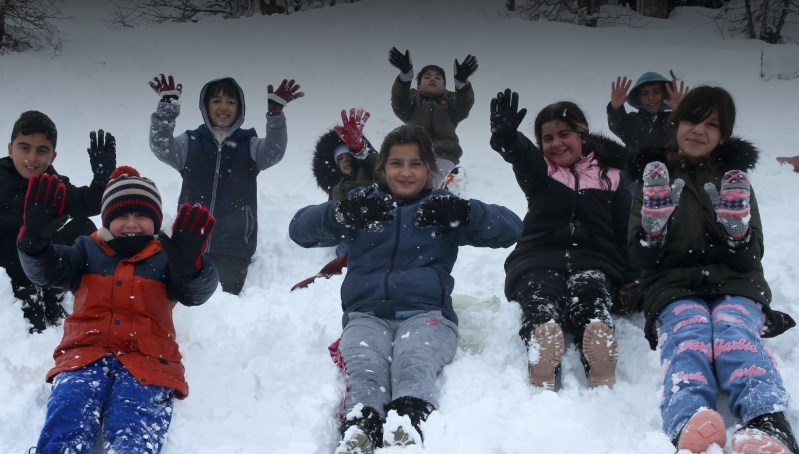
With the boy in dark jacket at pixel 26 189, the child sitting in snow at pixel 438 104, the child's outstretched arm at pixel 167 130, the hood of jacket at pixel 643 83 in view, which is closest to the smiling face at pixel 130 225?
the boy in dark jacket at pixel 26 189

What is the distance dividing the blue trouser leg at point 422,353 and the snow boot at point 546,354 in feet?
1.29

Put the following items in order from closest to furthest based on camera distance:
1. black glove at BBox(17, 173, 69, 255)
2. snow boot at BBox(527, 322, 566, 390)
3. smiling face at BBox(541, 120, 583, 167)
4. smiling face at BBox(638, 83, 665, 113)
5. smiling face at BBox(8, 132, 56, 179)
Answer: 1. black glove at BBox(17, 173, 69, 255)
2. snow boot at BBox(527, 322, 566, 390)
3. smiling face at BBox(541, 120, 583, 167)
4. smiling face at BBox(8, 132, 56, 179)
5. smiling face at BBox(638, 83, 665, 113)

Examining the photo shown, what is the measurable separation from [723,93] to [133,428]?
310cm

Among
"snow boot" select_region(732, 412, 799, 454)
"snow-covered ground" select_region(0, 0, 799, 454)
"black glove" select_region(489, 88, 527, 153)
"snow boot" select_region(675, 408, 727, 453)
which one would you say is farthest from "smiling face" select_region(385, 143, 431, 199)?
"snow boot" select_region(732, 412, 799, 454)

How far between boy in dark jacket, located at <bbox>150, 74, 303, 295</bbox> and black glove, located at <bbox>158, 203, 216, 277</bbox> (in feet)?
6.56

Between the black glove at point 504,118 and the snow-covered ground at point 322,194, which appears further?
the black glove at point 504,118

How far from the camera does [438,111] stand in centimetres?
676

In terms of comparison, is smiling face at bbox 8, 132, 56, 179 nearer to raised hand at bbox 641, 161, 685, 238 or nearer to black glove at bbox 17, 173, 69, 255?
black glove at bbox 17, 173, 69, 255

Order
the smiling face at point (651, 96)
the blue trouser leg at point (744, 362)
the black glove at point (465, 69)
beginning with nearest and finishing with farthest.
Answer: the blue trouser leg at point (744, 362) → the smiling face at point (651, 96) → the black glove at point (465, 69)

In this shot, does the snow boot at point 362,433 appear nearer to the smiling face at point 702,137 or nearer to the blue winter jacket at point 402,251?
the blue winter jacket at point 402,251

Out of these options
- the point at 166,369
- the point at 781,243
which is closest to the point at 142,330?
the point at 166,369

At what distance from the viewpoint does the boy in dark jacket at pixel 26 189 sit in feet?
12.0

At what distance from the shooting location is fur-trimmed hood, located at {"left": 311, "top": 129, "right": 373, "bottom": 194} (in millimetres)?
6105

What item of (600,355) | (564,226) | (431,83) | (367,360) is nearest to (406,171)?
(564,226)
